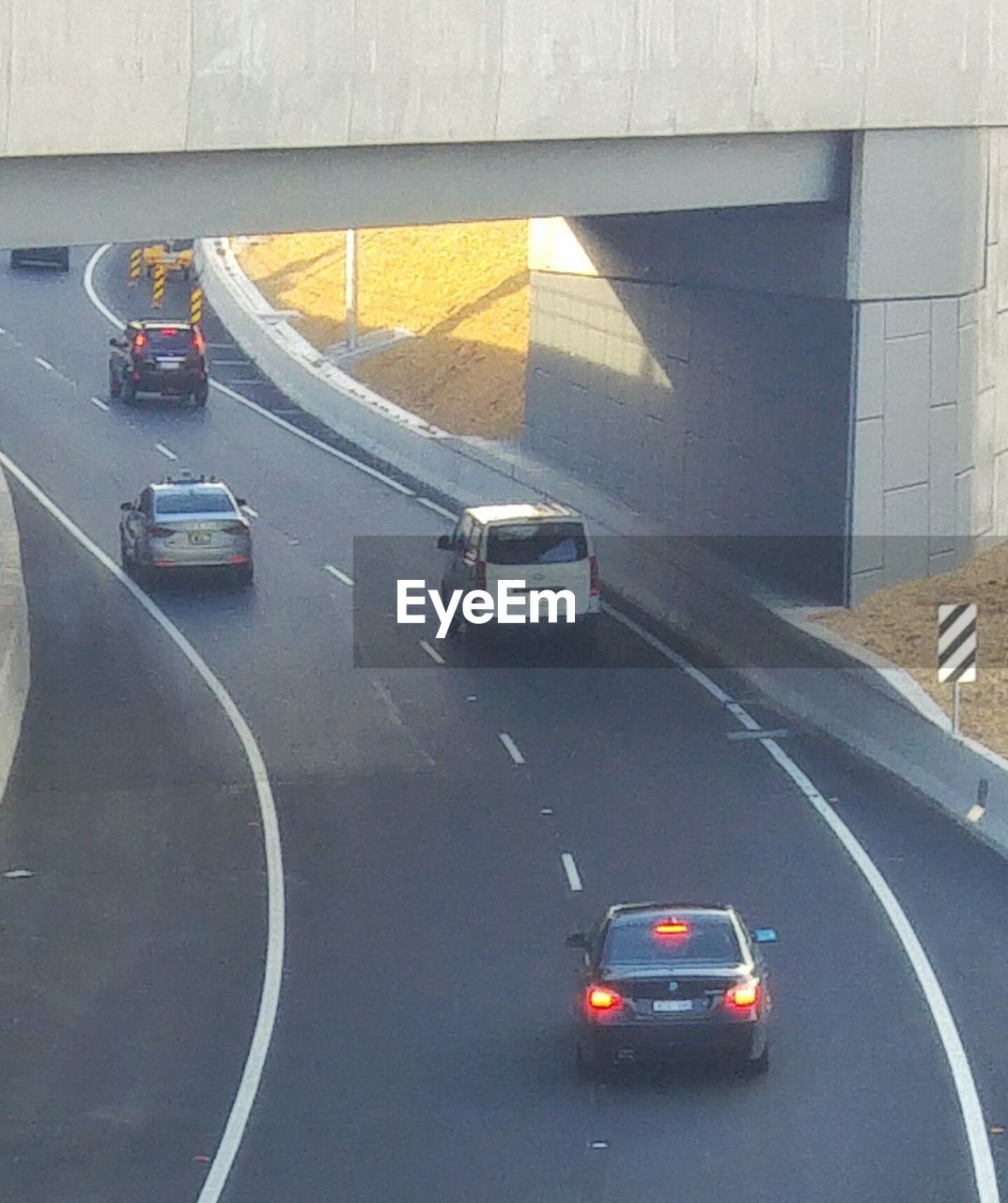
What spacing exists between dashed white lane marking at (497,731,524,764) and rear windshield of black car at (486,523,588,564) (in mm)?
4116

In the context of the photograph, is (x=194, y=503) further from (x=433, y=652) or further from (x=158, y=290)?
(x=158, y=290)

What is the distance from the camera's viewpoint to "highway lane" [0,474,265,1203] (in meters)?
18.5

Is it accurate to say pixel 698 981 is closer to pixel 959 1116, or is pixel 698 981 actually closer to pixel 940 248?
pixel 959 1116

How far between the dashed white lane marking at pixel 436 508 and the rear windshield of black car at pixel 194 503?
613cm

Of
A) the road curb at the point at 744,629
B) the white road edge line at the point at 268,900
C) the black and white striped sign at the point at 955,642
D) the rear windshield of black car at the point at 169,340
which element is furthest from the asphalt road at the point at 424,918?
the rear windshield of black car at the point at 169,340

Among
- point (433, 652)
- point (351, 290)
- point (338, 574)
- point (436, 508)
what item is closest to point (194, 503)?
point (338, 574)

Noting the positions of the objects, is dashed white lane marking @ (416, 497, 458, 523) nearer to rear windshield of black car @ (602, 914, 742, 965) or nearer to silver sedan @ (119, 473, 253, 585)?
silver sedan @ (119, 473, 253, 585)

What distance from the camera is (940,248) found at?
35156 millimetres

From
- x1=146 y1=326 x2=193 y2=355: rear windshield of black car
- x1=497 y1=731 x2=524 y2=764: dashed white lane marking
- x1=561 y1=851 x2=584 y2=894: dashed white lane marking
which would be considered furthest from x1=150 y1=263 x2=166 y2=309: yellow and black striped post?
x1=561 y1=851 x2=584 y2=894: dashed white lane marking

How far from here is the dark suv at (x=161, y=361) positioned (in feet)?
184

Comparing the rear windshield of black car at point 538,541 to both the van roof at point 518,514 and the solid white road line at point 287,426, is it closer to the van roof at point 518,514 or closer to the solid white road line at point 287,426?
the van roof at point 518,514

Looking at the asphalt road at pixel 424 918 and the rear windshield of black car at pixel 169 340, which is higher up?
the rear windshield of black car at pixel 169 340

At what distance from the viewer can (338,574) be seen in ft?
136

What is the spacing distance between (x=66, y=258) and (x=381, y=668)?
44.6m
